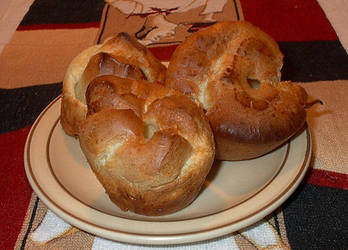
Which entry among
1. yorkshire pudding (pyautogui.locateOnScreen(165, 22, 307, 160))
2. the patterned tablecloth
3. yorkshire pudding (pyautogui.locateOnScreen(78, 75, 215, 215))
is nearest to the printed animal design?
the patterned tablecloth

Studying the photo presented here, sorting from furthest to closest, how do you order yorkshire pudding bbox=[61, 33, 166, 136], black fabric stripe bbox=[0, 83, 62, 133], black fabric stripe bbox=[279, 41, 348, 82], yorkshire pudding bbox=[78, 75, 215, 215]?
black fabric stripe bbox=[279, 41, 348, 82]
black fabric stripe bbox=[0, 83, 62, 133]
yorkshire pudding bbox=[61, 33, 166, 136]
yorkshire pudding bbox=[78, 75, 215, 215]

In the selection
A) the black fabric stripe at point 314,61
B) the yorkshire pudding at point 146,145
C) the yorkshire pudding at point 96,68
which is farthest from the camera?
the black fabric stripe at point 314,61

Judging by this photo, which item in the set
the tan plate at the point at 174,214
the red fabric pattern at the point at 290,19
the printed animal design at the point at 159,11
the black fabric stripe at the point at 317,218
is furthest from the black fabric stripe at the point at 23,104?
the red fabric pattern at the point at 290,19

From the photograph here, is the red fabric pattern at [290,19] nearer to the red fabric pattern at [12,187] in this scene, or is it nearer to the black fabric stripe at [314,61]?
the black fabric stripe at [314,61]

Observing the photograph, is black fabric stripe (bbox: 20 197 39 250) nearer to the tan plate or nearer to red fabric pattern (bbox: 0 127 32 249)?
red fabric pattern (bbox: 0 127 32 249)

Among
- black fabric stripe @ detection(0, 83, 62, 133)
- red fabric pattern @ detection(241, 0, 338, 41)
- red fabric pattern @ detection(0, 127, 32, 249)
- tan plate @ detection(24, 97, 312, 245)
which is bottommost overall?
black fabric stripe @ detection(0, 83, 62, 133)

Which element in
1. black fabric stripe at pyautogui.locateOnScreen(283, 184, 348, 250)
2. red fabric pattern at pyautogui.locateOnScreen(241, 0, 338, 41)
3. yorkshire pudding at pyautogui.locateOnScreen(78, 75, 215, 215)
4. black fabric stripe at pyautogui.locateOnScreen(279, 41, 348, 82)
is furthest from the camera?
red fabric pattern at pyautogui.locateOnScreen(241, 0, 338, 41)

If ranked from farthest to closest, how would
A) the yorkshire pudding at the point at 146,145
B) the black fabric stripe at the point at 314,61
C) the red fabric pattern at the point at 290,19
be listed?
the red fabric pattern at the point at 290,19
the black fabric stripe at the point at 314,61
the yorkshire pudding at the point at 146,145

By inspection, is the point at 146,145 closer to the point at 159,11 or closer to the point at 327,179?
the point at 327,179
